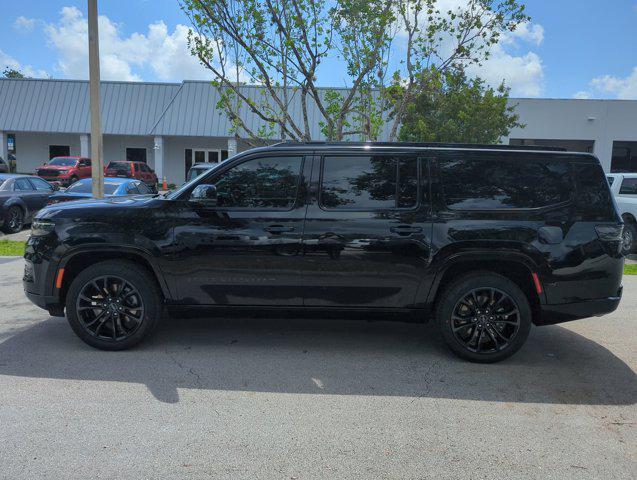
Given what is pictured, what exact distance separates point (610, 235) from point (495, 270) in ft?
3.39

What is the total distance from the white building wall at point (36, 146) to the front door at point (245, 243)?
3399cm

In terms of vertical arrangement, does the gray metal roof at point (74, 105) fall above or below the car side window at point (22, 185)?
above

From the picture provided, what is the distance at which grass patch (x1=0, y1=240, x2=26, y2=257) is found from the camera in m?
10.2

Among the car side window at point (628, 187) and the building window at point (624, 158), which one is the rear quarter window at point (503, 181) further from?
the building window at point (624, 158)

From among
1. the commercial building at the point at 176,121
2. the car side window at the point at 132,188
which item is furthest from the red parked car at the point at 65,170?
the car side window at the point at 132,188

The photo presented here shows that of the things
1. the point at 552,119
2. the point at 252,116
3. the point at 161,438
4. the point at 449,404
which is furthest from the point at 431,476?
the point at 552,119

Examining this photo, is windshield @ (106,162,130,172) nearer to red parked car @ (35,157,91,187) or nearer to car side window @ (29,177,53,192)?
red parked car @ (35,157,91,187)

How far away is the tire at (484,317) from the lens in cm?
460

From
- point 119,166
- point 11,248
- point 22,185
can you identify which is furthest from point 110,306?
point 119,166

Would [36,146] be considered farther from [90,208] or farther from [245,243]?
[245,243]

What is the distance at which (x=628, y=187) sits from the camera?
41.7ft

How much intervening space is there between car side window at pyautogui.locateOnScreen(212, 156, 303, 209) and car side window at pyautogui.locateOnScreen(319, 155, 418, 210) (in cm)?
31

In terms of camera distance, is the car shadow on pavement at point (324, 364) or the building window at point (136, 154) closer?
the car shadow on pavement at point (324, 364)

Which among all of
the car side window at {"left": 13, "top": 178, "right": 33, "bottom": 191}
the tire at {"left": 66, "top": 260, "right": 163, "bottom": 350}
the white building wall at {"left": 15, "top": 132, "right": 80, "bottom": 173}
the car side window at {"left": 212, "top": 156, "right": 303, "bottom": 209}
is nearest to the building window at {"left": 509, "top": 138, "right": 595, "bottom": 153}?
the car side window at {"left": 13, "top": 178, "right": 33, "bottom": 191}
